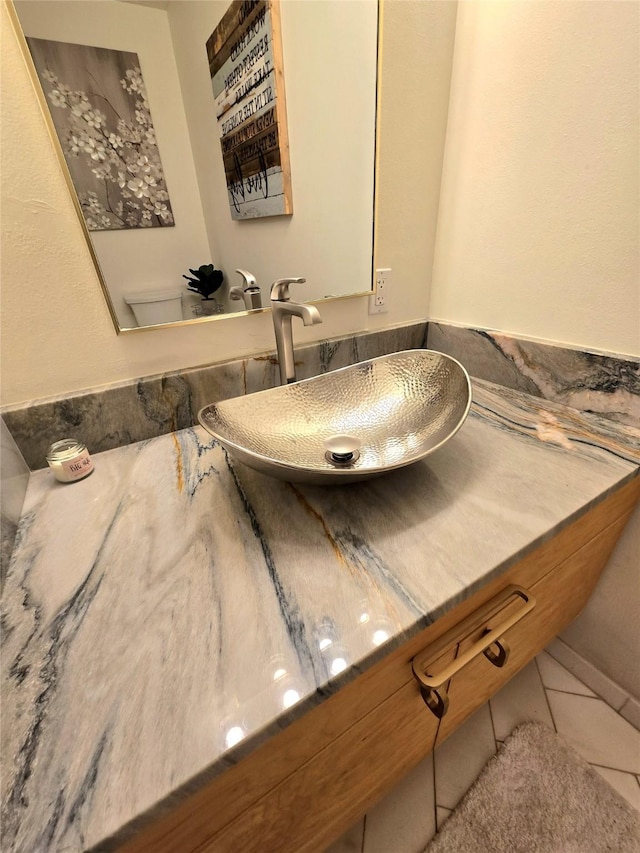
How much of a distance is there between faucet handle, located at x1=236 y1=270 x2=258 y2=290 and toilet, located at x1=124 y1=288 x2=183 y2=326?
0.15m

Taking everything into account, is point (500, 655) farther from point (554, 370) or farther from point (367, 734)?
point (554, 370)

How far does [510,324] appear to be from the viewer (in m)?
0.89

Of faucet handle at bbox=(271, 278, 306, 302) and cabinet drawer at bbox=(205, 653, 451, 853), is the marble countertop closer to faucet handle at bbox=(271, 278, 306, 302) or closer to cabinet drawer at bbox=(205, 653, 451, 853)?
cabinet drawer at bbox=(205, 653, 451, 853)

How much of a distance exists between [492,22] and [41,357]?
1.15 m

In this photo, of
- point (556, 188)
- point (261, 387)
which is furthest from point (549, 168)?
point (261, 387)

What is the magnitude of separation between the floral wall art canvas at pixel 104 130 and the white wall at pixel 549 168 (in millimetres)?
727

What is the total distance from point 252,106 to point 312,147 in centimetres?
15

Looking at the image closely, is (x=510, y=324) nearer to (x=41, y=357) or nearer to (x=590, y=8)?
(x=590, y=8)

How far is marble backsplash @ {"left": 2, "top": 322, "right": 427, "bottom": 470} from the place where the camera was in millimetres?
685

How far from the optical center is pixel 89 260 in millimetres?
662

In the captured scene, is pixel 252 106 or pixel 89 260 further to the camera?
pixel 252 106

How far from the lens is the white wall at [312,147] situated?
73cm

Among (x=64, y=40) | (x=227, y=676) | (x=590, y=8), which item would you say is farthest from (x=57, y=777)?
(x=590, y=8)

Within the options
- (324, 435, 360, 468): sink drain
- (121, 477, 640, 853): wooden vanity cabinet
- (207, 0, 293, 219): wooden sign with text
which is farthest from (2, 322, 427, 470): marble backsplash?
(121, 477, 640, 853): wooden vanity cabinet
